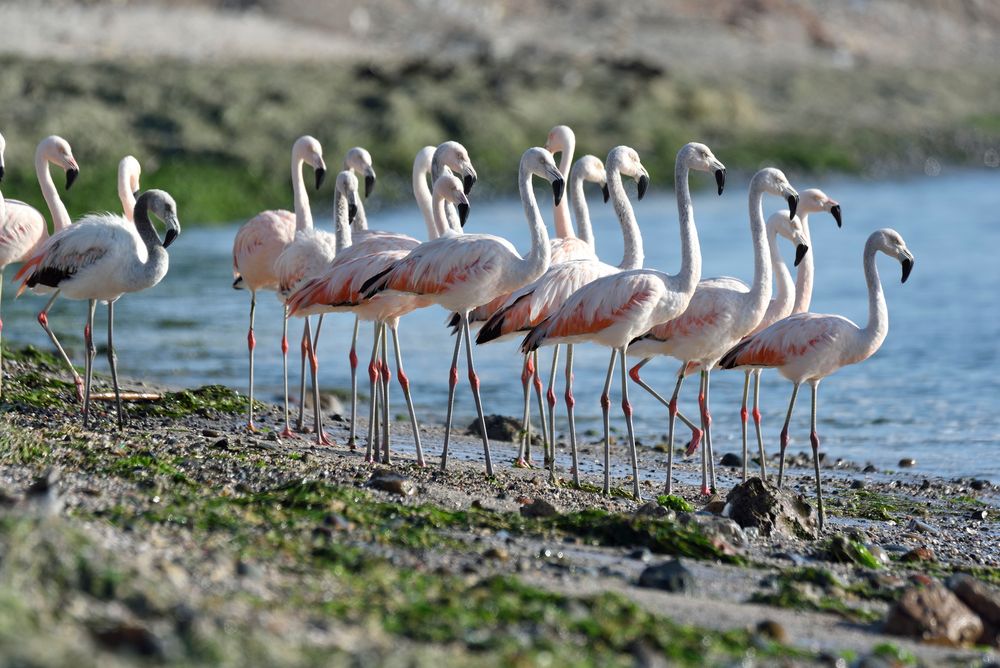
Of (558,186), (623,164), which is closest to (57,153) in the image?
(623,164)

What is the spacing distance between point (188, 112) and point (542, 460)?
72.4ft

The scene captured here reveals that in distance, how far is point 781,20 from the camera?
50.5 meters

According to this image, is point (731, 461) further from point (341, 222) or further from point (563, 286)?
point (341, 222)

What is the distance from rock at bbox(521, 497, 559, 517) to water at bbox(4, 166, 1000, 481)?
14.7 feet

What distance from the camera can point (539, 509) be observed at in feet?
25.3

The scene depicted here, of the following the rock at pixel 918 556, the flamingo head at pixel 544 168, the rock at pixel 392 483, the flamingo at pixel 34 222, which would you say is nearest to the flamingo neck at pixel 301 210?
the flamingo at pixel 34 222

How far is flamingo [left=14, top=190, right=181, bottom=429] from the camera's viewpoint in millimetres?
9844

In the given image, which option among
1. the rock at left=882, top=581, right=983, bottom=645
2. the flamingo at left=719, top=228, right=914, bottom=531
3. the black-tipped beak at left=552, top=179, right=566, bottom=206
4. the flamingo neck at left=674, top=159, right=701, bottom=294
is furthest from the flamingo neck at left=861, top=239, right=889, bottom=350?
the rock at left=882, top=581, right=983, bottom=645

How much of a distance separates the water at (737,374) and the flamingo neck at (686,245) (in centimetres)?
306

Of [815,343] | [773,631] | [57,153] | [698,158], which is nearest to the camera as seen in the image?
[773,631]

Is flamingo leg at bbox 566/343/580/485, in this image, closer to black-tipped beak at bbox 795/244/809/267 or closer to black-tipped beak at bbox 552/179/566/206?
black-tipped beak at bbox 552/179/566/206

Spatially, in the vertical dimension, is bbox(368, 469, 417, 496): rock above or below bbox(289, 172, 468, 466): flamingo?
below

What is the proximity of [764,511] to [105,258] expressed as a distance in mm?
4810

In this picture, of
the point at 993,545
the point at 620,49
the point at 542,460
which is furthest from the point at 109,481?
the point at 620,49
